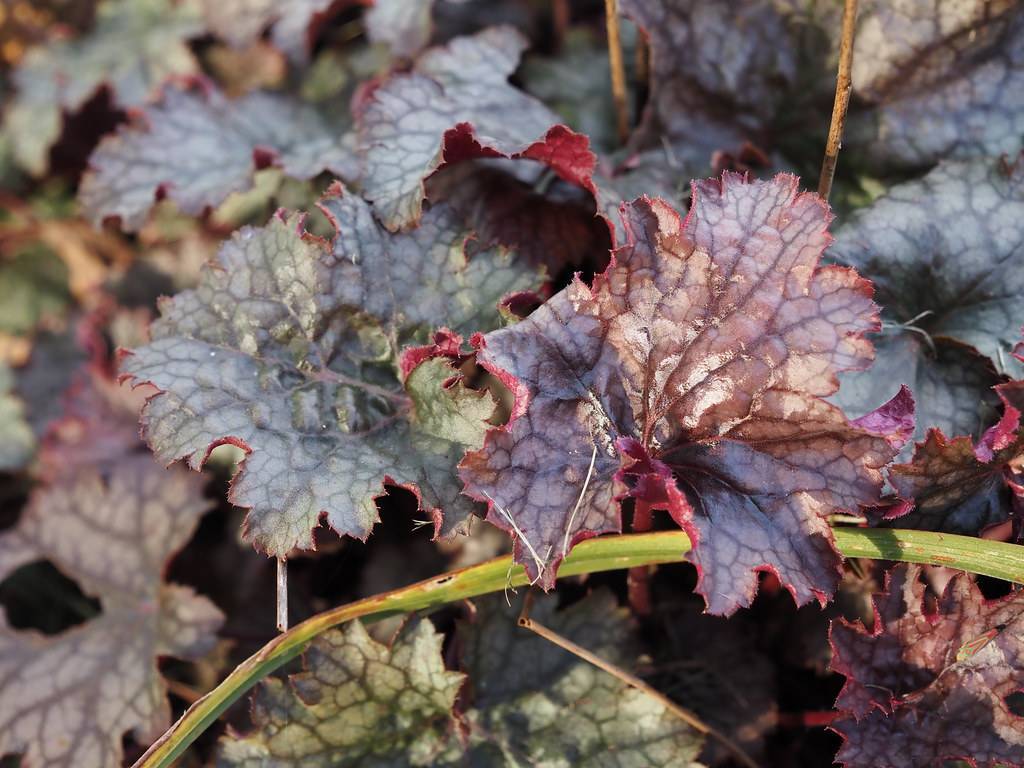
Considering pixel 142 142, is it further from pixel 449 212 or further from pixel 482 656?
pixel 482 656

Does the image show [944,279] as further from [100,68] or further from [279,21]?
[100,68]

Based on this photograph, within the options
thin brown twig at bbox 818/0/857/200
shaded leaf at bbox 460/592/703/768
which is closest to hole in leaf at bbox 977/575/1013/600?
shaded leaf at bbox 460/592/703/768

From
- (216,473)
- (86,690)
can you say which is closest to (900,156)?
(216,473)

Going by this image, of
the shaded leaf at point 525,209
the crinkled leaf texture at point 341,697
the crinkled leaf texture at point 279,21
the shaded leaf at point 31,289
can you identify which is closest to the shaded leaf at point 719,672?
the crinkled leaf texture at point 341,697

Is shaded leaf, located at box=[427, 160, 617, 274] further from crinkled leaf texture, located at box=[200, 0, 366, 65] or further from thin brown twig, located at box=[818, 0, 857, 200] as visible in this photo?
crinkled leaf texture, located at box=[200, 0, 366, 65]

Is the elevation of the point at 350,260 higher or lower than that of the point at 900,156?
lower

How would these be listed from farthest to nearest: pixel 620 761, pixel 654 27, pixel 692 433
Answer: pixel 654 27
pixel 620 761
pixel 692 433

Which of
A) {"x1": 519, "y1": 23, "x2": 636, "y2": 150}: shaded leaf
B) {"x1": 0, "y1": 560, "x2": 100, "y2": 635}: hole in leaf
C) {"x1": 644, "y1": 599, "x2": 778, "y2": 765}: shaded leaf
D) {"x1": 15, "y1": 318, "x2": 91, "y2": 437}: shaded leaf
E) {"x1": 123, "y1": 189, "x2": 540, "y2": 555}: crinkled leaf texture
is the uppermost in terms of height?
{"x1": 519, "y1": 23, "x2": 636, "y2": 150}: shaded leaf
